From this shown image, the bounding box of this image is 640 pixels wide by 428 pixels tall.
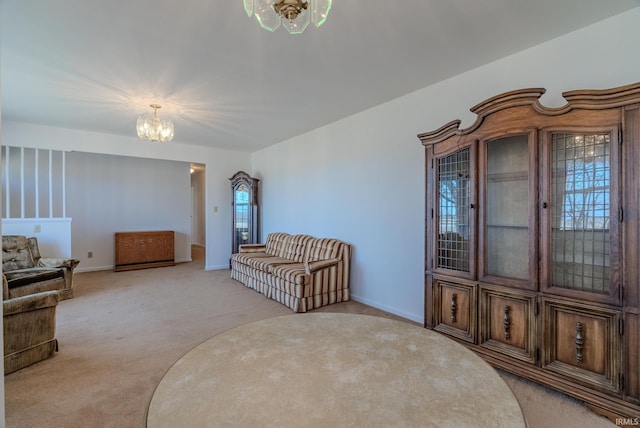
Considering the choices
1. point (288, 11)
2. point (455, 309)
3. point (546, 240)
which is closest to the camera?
point (288, 11)

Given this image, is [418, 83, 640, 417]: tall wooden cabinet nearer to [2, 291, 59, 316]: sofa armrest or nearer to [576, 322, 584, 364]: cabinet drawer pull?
[576, 322, 584, 364]: cabinet drawer pull

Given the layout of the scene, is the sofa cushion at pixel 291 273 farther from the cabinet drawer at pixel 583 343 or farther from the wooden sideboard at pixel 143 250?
the wooden sideboard at pixel 143 250

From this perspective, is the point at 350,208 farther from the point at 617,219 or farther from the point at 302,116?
the point at 617,219

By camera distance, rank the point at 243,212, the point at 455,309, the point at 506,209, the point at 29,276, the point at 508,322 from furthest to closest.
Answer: the point at 243,212 → the point at 29,276 → the point at 455,309 → the point at 506,209 → the point at 508,322

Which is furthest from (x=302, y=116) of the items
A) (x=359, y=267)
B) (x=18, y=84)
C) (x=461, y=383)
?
(x=461, y=383)

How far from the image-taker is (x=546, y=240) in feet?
6.56

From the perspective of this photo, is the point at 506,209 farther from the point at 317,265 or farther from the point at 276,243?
the point at 276,243

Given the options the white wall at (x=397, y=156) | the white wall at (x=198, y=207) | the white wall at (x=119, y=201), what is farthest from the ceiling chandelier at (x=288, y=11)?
the white wall at (x=198, y=207)

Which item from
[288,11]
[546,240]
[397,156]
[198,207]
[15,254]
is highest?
[288,11]

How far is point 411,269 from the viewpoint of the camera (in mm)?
3404

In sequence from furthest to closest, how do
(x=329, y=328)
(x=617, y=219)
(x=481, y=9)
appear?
(x=481, y=9) < (x=617, y=219) < (x=329, y=328)

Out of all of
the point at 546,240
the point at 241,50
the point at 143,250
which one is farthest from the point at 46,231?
the point at 546,240

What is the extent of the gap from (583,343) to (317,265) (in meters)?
2.62

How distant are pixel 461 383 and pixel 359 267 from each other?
3.24 meters
